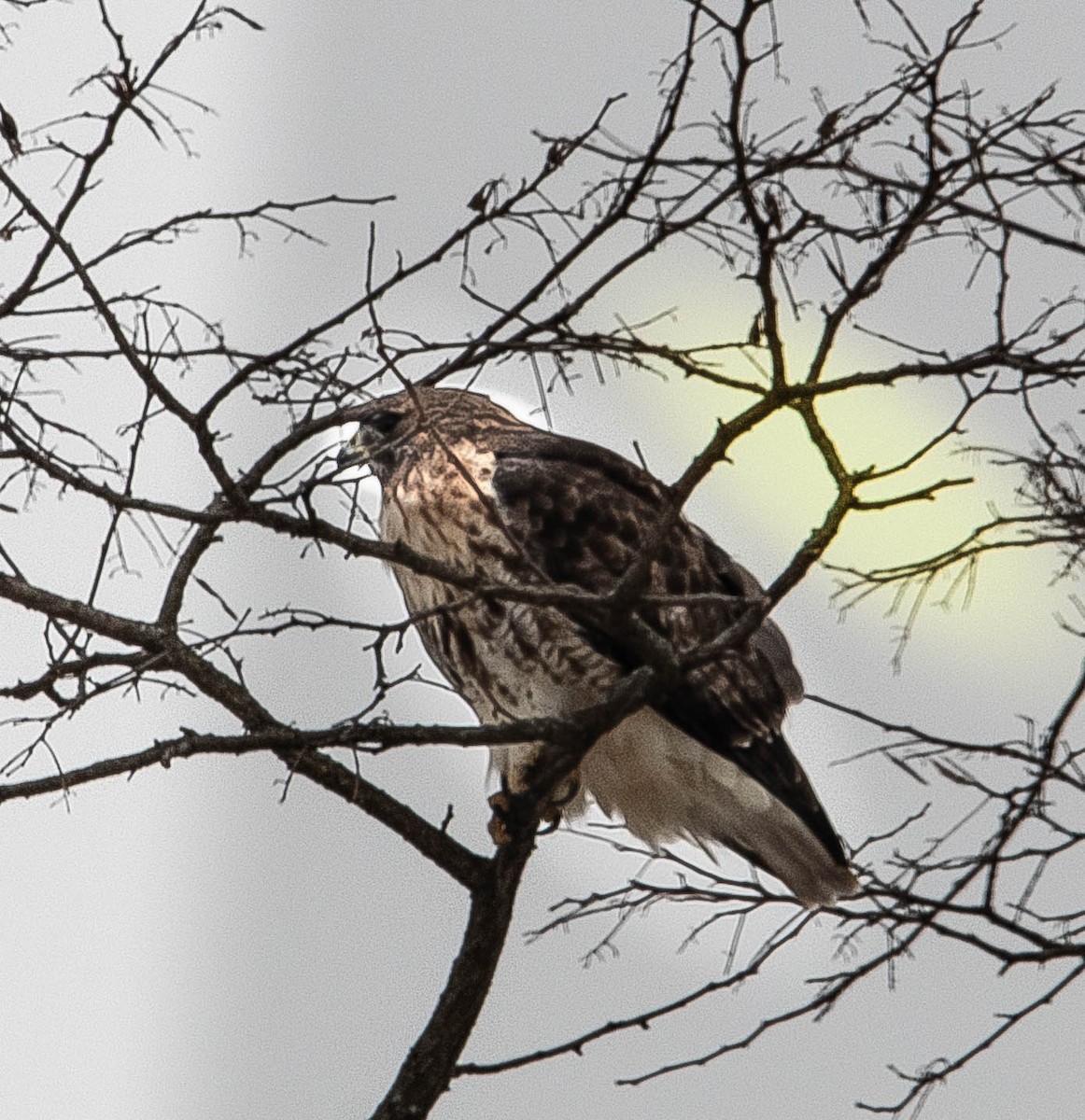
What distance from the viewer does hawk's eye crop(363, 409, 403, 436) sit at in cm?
443

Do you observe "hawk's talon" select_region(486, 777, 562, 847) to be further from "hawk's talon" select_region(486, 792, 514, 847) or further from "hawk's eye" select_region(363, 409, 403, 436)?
"hawk's eye" select_region(363, 409, 403, 436)

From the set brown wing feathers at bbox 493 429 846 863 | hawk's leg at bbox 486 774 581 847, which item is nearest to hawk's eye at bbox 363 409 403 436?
brown wing feathers at bbox 493 429 846 863

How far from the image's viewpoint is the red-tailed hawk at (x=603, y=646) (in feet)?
13.3

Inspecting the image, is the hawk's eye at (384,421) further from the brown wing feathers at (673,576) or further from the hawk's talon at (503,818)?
the hawk's talon at (503,818)

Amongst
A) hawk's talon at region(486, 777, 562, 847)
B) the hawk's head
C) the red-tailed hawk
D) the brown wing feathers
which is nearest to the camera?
hawk's talon at region(486, 777, 562, 847)

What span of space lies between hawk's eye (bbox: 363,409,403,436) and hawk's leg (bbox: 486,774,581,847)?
94 cm

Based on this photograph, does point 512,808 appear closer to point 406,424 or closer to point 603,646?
point 603,646

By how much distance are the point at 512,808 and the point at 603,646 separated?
507 millimetres

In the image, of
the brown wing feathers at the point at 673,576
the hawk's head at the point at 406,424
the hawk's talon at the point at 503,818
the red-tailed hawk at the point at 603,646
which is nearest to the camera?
the hawk's talon at the point at 503,818

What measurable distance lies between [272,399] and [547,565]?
5.51 feet

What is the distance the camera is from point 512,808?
3.63 metres

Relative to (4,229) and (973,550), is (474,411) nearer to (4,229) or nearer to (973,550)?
(4,229)

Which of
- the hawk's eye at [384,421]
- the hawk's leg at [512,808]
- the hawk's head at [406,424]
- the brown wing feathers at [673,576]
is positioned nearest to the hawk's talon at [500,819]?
the hawk's leg at [512,808]

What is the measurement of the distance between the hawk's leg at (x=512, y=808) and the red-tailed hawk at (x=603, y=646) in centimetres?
3
